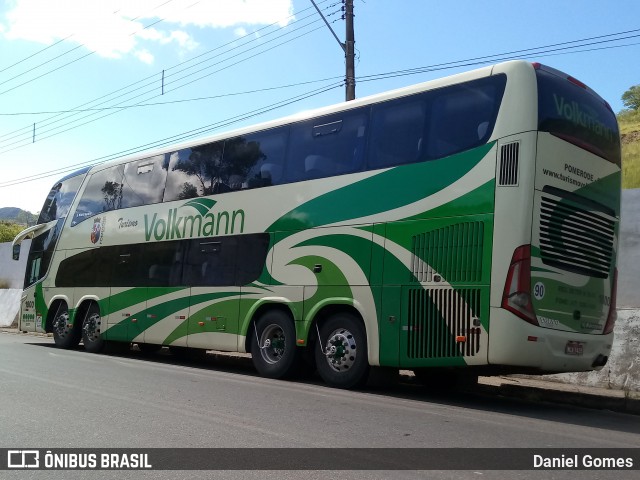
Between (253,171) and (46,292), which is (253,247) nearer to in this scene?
(253,171)

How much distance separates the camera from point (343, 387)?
9.97 meters

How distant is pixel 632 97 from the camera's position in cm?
6706

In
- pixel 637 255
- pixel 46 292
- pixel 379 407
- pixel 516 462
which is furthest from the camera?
pixel 46 292

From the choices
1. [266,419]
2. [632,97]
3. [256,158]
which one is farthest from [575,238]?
[632,97]

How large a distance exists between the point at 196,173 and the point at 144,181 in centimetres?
198

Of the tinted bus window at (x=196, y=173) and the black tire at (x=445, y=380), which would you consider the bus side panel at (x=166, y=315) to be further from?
the black tire at (x=445, y=380)

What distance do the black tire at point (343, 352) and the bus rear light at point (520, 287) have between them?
244 centimetres

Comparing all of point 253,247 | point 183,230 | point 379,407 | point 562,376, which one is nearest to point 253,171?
point 253,247

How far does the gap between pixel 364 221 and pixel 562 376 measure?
4423mm

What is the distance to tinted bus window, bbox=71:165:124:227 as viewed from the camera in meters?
15.5

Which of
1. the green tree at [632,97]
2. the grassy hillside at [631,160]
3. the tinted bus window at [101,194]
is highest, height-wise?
the green tree at [632,97]

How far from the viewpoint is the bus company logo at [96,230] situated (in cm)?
1577

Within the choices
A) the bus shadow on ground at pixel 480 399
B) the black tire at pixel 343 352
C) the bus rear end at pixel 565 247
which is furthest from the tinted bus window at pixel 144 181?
the bus rear end at pixel 565 247

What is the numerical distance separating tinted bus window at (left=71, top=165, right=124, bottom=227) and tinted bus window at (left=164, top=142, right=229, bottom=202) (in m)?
2.10
